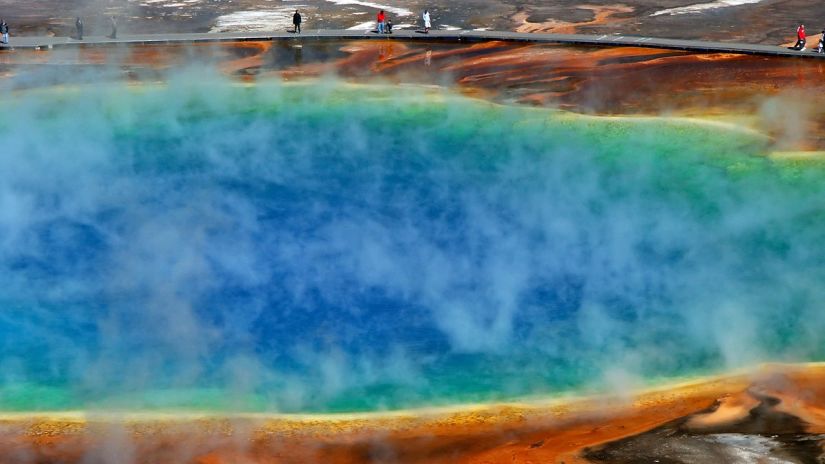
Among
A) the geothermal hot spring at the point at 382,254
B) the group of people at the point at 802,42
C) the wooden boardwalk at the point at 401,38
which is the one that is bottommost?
the geothermal hot spring at the point at 382,254

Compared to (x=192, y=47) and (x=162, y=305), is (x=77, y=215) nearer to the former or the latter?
(x=162, y=305)

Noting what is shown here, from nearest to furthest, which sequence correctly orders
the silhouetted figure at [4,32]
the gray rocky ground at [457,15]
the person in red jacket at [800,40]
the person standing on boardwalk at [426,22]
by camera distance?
the person in red jacket at [800,40] < the silhouetted figure at [4,32] < the person standing on boardwalk at [426,22] < the gray rocky ground at [457,15]

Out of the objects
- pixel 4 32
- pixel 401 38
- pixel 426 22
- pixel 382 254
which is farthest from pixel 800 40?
pixel 4 32

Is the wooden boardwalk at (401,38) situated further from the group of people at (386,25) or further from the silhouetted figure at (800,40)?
the silhouetted figure at (800,40)

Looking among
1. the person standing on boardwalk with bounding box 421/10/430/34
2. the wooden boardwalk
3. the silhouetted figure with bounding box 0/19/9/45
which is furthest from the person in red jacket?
the silhouetted figure with bounding box 0/19/9/45

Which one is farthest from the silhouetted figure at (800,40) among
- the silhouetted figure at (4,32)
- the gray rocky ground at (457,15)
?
the silhouetted figure at (4,32)

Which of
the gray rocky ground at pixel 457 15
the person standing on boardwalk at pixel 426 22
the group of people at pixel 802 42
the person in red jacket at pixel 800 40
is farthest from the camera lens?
the gray rocky ground at pixel 457 15
